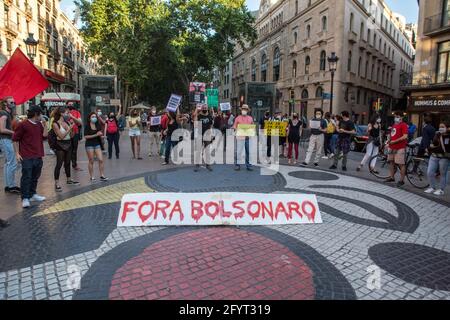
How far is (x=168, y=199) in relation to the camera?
518 centimetres

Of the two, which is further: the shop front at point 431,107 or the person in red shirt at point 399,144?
the shop front at point 431,107

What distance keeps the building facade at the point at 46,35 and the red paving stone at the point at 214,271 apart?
2446cm

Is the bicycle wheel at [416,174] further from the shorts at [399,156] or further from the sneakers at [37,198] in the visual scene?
the sneakers at [37,198]

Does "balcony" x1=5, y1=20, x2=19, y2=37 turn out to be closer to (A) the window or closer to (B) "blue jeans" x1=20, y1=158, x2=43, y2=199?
(B) "blue jeans" x1=20, y1=158, x2=43, y2=199

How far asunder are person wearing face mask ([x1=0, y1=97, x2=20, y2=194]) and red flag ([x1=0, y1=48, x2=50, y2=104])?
30 cm

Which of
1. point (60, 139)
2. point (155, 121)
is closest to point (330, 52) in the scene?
point (155, 121)

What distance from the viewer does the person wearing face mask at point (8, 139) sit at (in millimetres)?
6629

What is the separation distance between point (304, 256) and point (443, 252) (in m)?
2.02

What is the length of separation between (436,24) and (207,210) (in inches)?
981

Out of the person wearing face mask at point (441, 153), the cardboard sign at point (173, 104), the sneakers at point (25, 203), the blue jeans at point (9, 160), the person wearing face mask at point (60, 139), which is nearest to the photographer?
the sneakers at point (25, 203)

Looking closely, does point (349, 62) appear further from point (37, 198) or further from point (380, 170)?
point (37, 198)

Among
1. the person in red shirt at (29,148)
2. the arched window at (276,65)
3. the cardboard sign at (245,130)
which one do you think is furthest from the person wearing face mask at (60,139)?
the arched window at (276,65)
